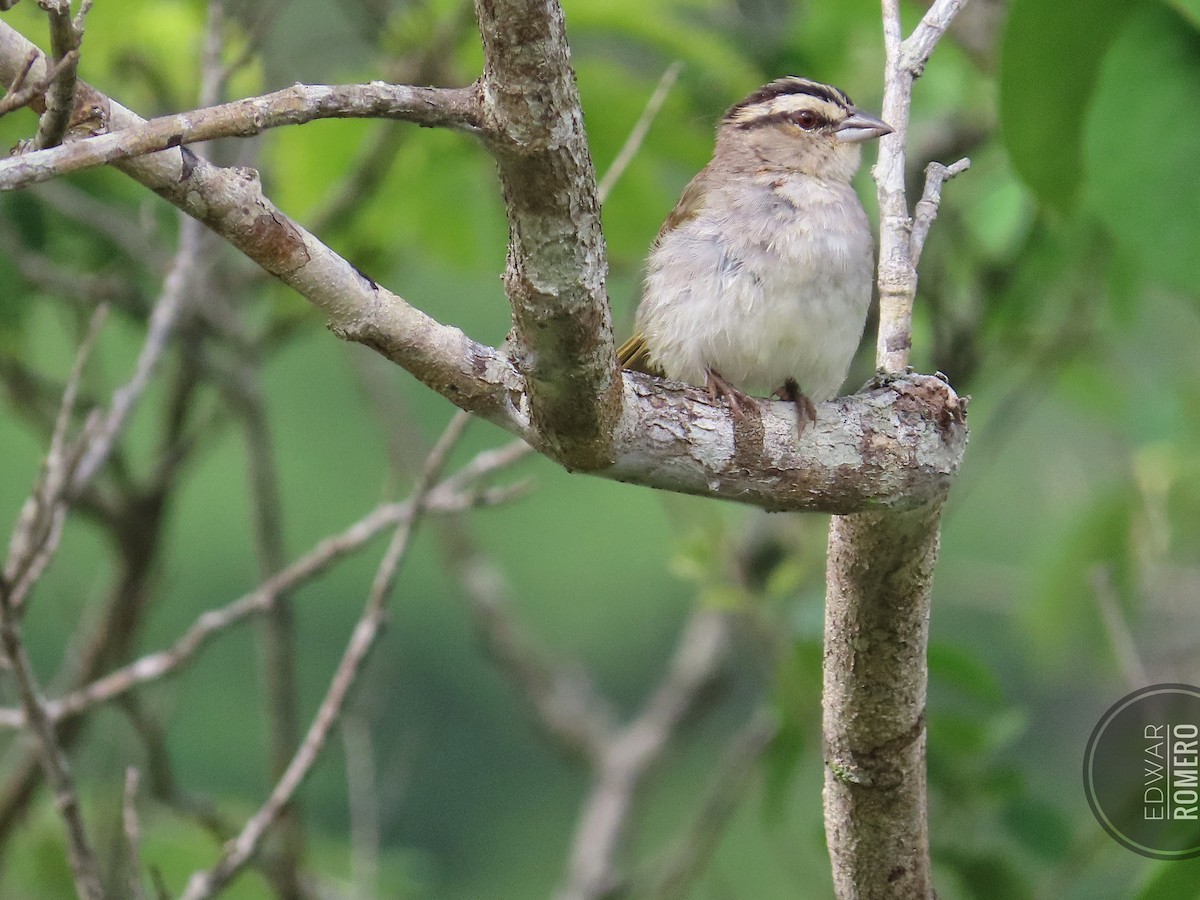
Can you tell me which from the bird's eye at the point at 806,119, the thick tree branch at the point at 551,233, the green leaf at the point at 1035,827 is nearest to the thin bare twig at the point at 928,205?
the thick tree branch at the point at 551,233

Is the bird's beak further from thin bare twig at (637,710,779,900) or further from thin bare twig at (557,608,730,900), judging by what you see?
thin bare twig at (557,608,730,900)

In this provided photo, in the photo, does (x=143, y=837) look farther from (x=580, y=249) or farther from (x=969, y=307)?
(x=969, y=307)

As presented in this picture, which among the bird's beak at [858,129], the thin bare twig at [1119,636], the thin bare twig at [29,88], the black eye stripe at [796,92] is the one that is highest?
the black eye stripe at [796,92]

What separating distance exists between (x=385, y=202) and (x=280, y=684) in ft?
5.21

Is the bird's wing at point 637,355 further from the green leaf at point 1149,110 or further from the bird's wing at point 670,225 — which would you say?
the green leaf at point 1149,110

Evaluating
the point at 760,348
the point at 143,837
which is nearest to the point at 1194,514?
the point at 760,348

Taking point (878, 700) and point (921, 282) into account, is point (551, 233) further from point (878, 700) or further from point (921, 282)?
point (921, 282)

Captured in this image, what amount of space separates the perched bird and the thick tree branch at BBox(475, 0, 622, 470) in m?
1.10

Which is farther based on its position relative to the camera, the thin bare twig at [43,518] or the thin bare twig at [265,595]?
the thin bare twig at [265,595]

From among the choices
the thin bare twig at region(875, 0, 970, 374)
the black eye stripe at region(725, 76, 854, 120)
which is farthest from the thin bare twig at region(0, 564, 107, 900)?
the black eye stripe at region(725, 76, 854, 120)

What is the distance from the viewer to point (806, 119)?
3.54 metres

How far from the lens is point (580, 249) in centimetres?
160

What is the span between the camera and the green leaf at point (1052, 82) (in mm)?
2545

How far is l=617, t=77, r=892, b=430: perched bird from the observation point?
10.00 ft
